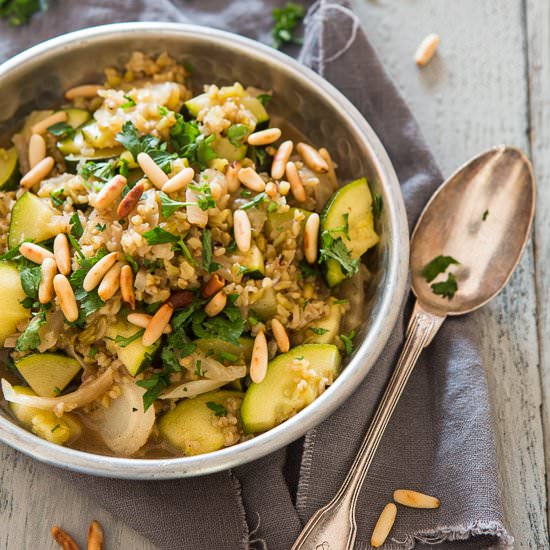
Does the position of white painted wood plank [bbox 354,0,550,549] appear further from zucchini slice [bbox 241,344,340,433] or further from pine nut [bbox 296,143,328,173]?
zucchini slice [bbox 241,344,340,433]

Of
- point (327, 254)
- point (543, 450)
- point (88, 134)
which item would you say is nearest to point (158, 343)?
point (327, 254)

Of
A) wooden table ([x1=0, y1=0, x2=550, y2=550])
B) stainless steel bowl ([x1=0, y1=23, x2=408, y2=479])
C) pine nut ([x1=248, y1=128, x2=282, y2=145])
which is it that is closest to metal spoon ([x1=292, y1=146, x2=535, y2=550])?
wooden table ([x1=0, y1=0, x2=550, y2=550])

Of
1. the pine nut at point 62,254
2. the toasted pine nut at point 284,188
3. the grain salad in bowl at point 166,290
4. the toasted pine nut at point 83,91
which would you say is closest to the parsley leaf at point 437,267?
the grain salad in bowl at point 166,290

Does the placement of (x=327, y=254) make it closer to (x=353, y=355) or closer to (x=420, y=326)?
(x=353, y=355)

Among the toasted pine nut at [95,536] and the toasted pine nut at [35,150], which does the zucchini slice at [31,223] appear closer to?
the toasted pine nut at [35,150]

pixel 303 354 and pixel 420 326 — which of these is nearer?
pixel 303 354

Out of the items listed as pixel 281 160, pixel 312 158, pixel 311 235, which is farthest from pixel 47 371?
pixel 312 158
